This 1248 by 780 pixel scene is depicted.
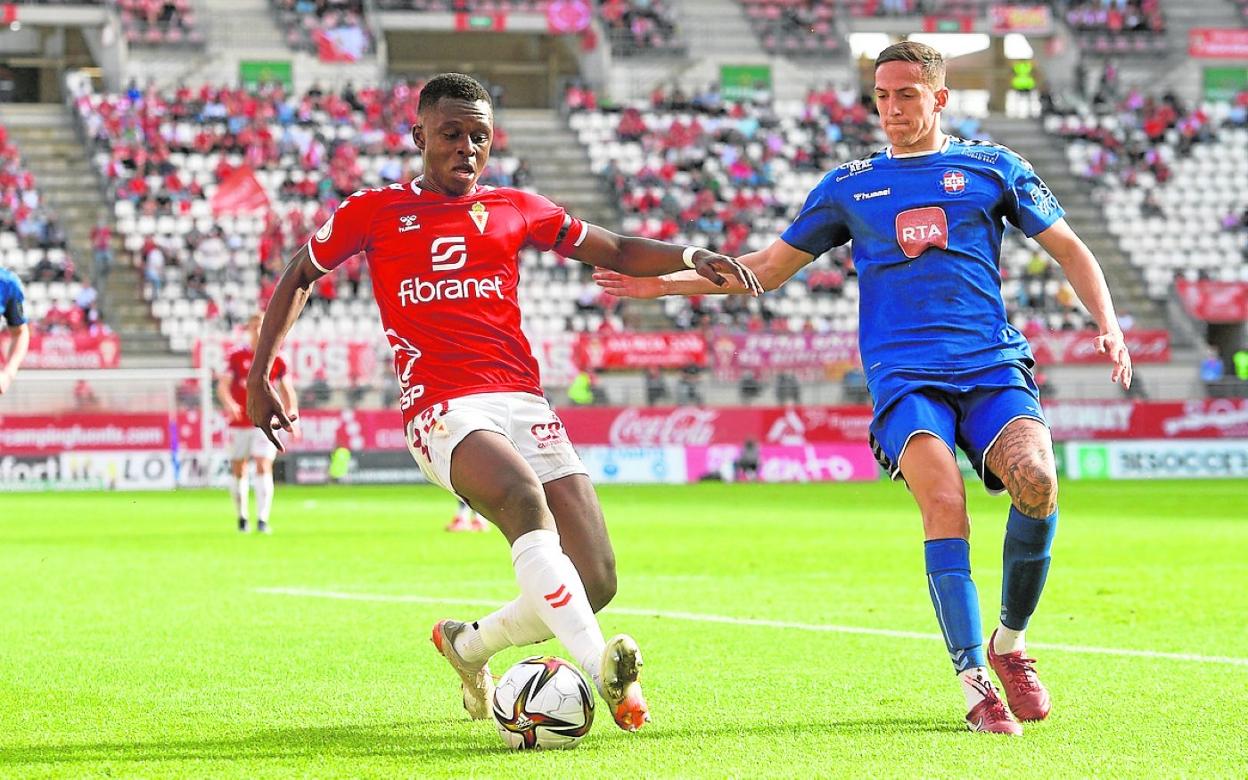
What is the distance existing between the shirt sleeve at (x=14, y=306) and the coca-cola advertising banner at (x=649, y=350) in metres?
22.8

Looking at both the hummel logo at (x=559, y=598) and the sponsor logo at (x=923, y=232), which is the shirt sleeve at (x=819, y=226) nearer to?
the sponsor logo at (x=923, y=232)

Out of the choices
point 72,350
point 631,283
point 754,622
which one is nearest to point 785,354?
point 72,350

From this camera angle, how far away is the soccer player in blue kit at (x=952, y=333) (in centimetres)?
630

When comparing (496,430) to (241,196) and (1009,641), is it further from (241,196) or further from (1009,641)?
(241,196)

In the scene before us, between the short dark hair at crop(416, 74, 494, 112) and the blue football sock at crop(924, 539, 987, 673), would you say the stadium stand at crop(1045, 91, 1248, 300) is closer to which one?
the blue football sock at crop(924, 539, 987, 673)

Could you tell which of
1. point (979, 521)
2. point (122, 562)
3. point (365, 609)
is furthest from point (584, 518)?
point (979, 521)

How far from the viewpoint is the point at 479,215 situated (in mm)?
6695

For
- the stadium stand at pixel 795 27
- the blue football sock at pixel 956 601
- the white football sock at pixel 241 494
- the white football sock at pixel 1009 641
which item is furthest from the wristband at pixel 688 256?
the stadium stand at pixel 795 27

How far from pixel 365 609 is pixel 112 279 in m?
28.7

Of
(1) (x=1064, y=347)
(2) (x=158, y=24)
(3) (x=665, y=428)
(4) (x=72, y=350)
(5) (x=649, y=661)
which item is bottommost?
(3) (x=665, y=428)

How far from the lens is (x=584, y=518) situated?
21.3 ft

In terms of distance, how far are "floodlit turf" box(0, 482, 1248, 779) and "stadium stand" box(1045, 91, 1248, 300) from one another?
1054 inches

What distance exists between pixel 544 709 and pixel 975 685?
1450 mm

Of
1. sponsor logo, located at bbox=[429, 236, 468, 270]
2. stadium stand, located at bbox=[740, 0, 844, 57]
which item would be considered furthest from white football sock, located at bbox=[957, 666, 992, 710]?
stadium stand, located at bbox=[740, 0, 844, 57]
